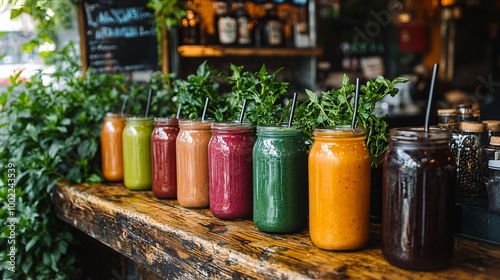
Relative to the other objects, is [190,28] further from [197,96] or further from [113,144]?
[197,96]

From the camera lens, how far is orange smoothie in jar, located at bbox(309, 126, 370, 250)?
1.19m

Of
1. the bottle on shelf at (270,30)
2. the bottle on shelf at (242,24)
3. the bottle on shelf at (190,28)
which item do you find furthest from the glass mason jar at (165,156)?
the bottle on shelf at (270,30)

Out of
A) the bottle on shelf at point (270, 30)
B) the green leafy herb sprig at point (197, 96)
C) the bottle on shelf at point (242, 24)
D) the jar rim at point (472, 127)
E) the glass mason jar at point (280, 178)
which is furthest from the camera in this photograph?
the bottle on shelf at point (270, 30)

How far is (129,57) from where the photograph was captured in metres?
3.61

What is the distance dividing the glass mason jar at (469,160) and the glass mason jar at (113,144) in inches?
51.3

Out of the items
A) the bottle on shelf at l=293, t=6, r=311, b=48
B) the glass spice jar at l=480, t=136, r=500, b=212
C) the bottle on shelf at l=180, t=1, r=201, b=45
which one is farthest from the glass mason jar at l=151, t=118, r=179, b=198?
the bottle on shelf at l=293, t=6, r=311, b=48

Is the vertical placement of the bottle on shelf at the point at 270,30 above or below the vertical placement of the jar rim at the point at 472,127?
above

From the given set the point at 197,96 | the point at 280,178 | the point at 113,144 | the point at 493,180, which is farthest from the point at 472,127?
the point at 113,144

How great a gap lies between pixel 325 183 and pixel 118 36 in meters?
2.74

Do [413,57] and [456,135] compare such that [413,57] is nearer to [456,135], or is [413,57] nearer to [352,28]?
[352,28]

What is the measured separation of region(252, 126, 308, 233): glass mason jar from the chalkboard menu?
2.40 metres

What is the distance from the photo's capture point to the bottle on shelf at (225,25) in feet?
12.3

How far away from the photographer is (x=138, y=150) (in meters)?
1.92

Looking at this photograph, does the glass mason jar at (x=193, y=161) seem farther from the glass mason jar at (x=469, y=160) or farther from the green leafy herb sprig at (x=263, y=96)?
the glass mason jar at (x=469, y=160)
